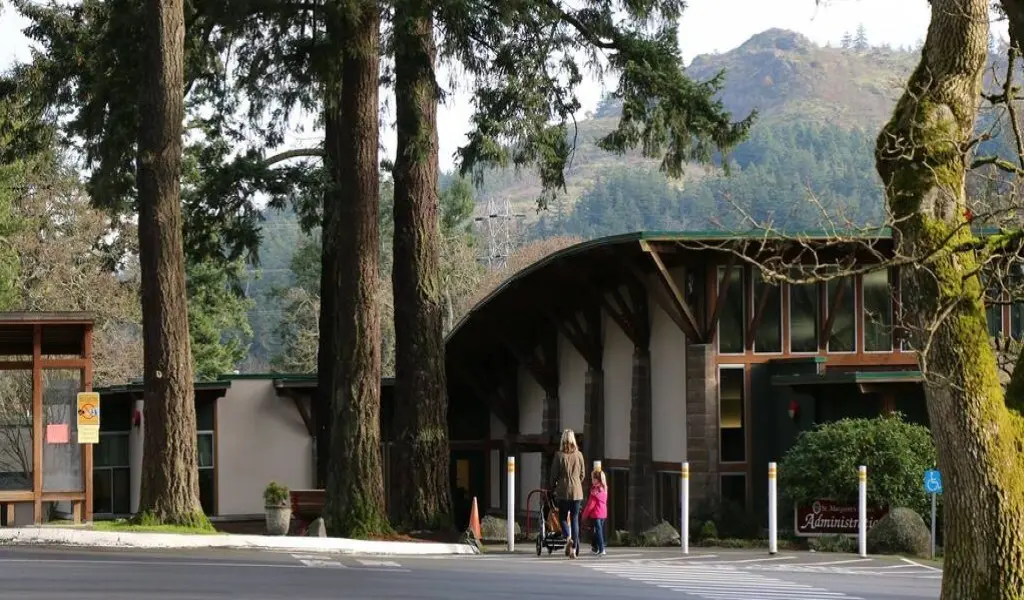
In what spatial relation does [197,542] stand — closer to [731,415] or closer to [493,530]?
[493,530]

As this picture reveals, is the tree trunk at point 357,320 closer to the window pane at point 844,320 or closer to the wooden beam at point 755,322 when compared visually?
the wooden beam at point 755,322

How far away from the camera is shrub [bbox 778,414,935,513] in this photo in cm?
2686

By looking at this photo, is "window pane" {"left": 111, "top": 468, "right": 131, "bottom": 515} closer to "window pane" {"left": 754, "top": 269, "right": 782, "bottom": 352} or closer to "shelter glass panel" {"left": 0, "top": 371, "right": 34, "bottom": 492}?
"shelter glass panel" {"left": 0, "top": 371, "right": 34, "bottom": 492}

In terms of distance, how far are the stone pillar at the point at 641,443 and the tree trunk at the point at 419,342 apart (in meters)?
5.76

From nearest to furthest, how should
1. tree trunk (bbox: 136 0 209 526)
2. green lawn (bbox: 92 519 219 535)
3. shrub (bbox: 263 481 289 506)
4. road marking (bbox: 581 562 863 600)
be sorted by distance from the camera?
road marking (bbox: 581 562 863 600)
green lawn (bbox: 92 519 219 535)
tree trunk (bbox: 136 0 209 526)
shrub (bbox: 263 481 289 506)

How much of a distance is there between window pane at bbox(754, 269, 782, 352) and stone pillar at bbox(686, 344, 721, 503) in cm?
115

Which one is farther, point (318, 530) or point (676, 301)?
point (676, 301)

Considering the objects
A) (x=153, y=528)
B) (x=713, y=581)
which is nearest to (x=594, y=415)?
(x=153, y=528)

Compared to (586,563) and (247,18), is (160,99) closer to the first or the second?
(247,18)

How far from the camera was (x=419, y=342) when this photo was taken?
96.2ft

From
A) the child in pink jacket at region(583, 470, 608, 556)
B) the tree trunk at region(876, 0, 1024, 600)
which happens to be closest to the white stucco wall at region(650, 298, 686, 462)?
the child in pink jacket at region(583, 470, 608, 556)

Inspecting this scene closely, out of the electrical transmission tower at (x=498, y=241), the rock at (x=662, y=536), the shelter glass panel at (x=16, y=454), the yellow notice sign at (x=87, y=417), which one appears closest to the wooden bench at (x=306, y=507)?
the shelter glass panel at (x=16, y=454)

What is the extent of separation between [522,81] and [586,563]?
35.6ft

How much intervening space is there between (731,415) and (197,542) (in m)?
12.1
